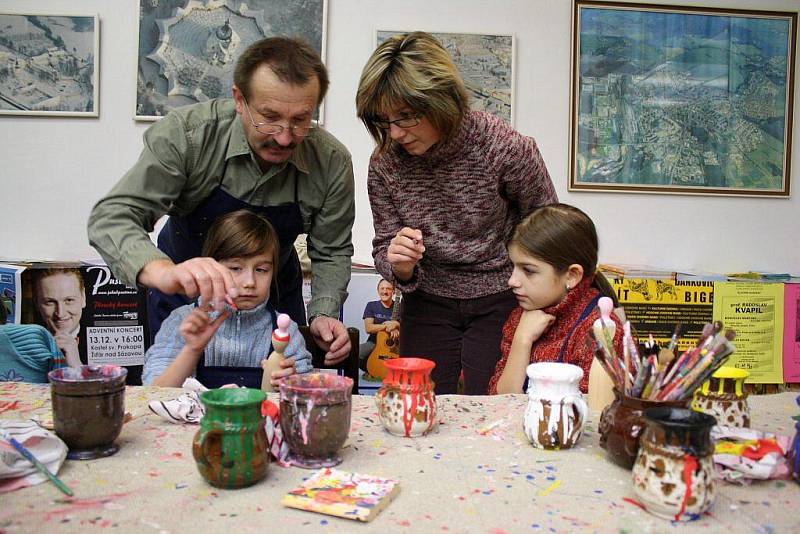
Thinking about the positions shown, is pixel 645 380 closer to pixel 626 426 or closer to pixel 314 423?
pixel 626 426

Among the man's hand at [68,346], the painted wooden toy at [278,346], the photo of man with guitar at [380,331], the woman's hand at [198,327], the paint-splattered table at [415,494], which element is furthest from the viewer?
the photo of man with guitar at [380,331]

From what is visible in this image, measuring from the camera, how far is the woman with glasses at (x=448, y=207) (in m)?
1.72

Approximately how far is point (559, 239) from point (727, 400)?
654 millimetres

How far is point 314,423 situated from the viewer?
0.98 meters

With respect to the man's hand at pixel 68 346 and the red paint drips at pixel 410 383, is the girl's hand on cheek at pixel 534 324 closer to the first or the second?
the red paint drips at pixel 410 383

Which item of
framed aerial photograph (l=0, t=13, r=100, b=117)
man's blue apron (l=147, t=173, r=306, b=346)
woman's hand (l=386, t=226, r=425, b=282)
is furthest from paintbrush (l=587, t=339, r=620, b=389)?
framed aerial photograph (l=0, t=13, r=100, b=117)

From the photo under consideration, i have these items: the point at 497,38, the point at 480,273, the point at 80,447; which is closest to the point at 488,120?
the point at 480,273

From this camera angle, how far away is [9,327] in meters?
1.71

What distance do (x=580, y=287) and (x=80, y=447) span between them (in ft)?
4.00

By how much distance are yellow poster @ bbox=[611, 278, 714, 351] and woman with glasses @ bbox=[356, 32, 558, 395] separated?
1234 mm

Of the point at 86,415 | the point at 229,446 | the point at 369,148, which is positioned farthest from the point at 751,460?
the point at 369,148

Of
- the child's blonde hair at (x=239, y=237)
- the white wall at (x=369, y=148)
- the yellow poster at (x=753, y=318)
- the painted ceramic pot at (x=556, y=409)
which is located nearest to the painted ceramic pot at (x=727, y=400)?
the painted ceramic pot at (x=556, y=409)

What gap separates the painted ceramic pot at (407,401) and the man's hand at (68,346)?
217 centimetres

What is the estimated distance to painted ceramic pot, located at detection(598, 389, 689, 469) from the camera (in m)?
0.97
